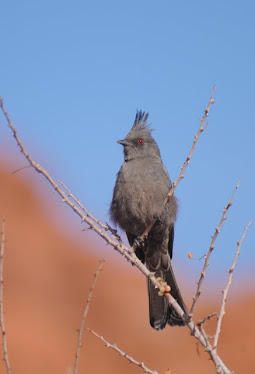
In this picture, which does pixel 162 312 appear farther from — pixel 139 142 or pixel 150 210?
pixel 139 142

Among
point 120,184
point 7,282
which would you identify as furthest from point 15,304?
point 120,184

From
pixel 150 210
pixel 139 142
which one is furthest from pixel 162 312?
pixel 139 142

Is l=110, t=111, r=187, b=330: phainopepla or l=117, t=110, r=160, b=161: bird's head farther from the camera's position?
l=117, t=110, r=160, b=161: bird's head

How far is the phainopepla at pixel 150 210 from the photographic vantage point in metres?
6.66

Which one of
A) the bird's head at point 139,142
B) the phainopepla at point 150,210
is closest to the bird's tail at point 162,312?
the phainopepla at point 150,210

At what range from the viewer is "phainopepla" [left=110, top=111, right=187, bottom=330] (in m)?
6.66

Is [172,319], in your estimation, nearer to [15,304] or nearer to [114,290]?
[15,304]

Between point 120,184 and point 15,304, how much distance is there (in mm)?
22152

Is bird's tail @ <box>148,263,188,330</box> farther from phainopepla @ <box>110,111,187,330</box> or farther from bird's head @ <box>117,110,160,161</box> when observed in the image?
bird's head @ <box>117,110,160,161</box>

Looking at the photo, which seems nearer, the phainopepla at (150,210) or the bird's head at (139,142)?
the phainopepla at (150,210)

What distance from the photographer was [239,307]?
31734 millimetres

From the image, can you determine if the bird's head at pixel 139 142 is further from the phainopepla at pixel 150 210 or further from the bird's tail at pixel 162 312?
the bird's tail at pixel 162 312

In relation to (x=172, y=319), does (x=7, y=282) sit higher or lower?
higher

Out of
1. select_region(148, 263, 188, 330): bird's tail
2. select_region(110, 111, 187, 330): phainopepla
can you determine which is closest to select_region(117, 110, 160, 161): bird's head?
select_region(110, 111, 187, 330): phainopepla
